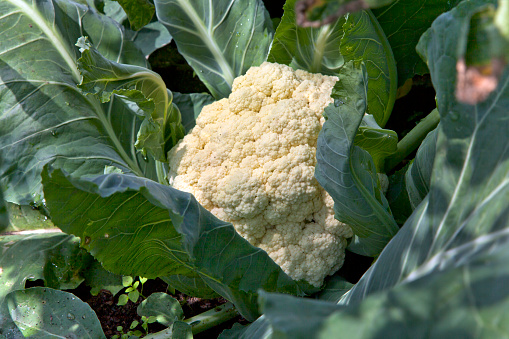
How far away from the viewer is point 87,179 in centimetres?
82

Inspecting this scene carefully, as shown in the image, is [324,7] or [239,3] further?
[239,3]

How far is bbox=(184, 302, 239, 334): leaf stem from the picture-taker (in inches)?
54.2

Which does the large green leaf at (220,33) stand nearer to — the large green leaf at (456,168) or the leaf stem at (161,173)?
the leaf stem at (161,173)

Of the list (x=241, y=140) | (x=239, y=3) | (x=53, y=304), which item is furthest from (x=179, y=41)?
(x=53, y=304)

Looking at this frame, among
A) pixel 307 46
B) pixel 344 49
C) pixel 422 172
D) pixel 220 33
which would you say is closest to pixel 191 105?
pixel 220 33

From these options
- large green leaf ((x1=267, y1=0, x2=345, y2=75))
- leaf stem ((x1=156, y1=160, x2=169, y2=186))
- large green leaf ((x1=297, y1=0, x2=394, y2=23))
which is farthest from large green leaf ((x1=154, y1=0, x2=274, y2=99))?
large green leaf ((x1=297, y1=0, x2=394, y2=23))

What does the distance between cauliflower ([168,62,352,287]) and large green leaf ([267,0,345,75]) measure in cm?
11

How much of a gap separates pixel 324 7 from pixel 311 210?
97cm

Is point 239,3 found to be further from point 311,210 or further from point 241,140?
point 311,210

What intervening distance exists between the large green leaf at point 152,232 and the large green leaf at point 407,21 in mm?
820

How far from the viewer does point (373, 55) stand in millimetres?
1221

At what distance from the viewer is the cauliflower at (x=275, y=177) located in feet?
4.09

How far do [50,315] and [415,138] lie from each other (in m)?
1.38

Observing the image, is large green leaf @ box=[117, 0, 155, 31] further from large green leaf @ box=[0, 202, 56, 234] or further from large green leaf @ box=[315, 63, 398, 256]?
large green leaf @ box=[315, 63, 398, 256]
